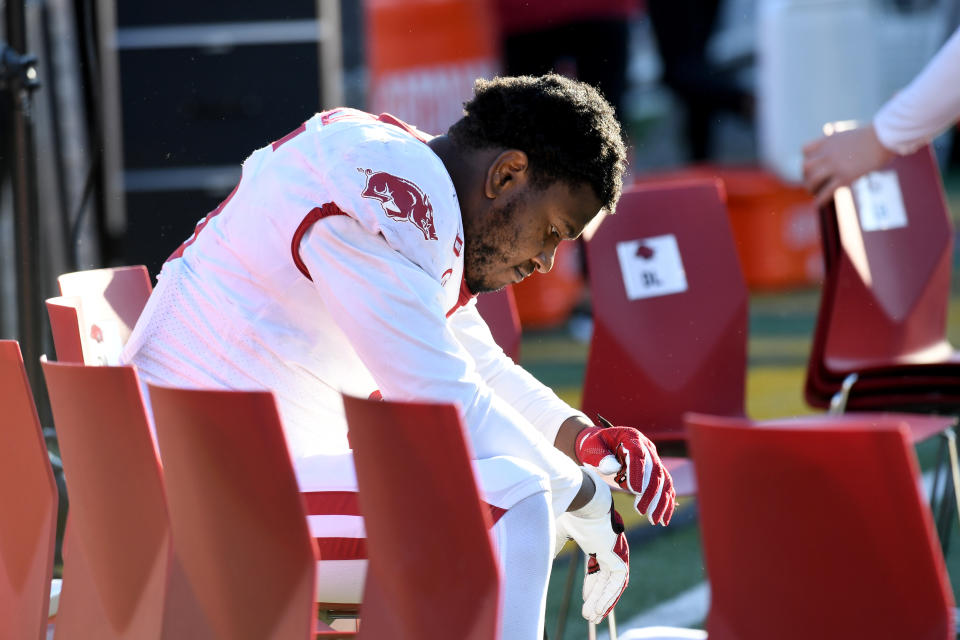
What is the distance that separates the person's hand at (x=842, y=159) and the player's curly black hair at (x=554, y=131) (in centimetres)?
142

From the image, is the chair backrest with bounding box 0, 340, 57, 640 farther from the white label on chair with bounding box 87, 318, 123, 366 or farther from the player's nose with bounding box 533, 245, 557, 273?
the player's nose with bounding box 533, 245, 557, 273

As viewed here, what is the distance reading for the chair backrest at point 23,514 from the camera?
1.89 m

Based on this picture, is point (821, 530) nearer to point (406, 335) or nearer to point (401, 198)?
point (406, 335)

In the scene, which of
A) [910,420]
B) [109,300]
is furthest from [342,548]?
[910,420]

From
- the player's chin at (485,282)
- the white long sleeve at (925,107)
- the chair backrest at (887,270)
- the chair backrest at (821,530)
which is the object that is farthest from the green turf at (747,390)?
the chair backrest at (821,530)

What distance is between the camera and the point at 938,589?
4.25 feet

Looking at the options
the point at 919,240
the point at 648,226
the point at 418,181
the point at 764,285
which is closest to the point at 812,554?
the point at 418,181

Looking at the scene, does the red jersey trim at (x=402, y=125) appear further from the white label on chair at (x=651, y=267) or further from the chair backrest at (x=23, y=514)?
the white label on chair at (x=651, y=267)

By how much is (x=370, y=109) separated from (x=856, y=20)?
3.14m

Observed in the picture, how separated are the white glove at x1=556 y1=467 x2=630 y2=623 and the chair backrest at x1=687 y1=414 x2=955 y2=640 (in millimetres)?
461

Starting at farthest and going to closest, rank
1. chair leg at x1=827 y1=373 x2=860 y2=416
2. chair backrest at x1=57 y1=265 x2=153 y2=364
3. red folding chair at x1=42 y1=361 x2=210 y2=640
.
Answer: chair leg at x1=827 y1=373 x2=860 y2=416 < chair backrest at x1=57 y1=265 x2=153 y2=364 < red folding chair at x1=42 y1=361 x2=210 y2=640

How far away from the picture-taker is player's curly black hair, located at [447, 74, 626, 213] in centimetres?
189

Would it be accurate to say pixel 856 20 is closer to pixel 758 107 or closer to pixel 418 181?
pixel 758 107

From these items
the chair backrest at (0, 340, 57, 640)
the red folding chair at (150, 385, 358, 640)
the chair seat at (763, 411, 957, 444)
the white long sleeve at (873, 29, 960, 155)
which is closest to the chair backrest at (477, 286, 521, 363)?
the chair seat at (763, 411, 957, 444)
